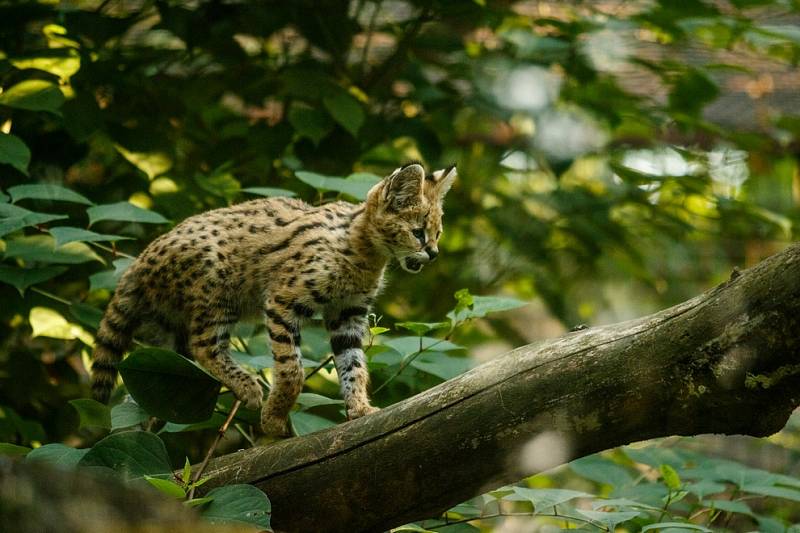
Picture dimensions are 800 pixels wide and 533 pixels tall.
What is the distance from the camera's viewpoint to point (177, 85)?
666 centimetres

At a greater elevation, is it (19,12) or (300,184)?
(19,12)

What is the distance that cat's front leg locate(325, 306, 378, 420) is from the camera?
465cm

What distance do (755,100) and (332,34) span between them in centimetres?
494

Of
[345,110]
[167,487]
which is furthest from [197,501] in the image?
[345,110]

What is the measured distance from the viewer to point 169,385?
3.80 meters

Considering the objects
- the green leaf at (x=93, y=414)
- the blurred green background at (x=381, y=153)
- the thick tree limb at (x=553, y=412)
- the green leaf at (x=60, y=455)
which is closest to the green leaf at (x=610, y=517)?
the blurred green background at (x=381, y=153)

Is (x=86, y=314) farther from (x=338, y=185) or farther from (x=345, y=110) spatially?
(x=345, y=110)

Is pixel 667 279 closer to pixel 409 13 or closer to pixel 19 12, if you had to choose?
pixel 409 13

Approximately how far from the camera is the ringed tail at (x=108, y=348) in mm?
5078

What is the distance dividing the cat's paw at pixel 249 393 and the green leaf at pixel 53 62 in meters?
2.32

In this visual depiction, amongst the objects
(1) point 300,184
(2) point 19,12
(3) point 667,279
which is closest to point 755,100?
(3) point 667,279

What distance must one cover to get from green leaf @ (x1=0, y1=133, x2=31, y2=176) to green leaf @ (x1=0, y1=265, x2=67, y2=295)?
526 mm

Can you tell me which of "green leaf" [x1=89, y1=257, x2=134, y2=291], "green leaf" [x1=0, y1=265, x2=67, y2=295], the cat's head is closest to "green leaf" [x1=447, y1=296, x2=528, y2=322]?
the cat's head

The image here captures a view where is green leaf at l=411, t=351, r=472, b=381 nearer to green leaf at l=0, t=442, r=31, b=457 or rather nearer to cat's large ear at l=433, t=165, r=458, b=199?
cat's large ear at l=433, t=165, r=458, b=199
